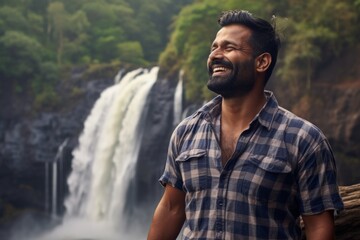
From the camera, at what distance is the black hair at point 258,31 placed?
8.02 feet

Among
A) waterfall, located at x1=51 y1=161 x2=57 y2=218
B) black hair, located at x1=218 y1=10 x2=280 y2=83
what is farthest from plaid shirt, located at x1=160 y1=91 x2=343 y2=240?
waterfall, located at x1=51 y1=161 x2=57 y2=218

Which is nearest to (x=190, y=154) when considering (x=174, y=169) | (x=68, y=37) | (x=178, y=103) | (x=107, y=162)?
(x=174, y=169)

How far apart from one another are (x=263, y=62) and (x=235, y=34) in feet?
0.63

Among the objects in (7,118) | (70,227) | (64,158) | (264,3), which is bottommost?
(70,227)

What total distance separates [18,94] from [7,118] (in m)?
1.79

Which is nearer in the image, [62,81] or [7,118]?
[7,118]

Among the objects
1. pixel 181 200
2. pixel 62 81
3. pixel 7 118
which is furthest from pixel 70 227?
pixel 181 200

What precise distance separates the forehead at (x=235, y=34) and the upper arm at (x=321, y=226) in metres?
0.88

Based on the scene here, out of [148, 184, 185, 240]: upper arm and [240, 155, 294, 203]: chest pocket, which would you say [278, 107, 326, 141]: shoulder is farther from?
[148, 184, 185, 240]: upper arm

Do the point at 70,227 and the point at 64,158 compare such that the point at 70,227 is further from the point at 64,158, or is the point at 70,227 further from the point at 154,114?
the point at 154,114

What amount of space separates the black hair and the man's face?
1.0 inches

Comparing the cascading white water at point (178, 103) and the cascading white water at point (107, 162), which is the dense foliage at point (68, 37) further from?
the cascading white water at point (178, 103)

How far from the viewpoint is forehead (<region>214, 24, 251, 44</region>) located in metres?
2.44

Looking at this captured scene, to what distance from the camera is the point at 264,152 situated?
2328 mm
